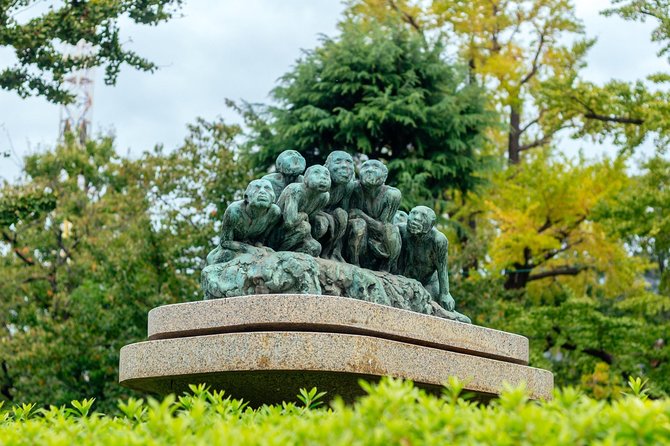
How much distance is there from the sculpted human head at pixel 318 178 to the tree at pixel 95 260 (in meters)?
8.55

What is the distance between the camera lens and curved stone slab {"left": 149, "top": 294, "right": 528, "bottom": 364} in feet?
26.8

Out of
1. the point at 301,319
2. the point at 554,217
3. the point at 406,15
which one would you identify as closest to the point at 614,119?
the point at 554,217

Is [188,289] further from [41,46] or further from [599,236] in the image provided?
[599,236]

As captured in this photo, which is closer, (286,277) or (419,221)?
(286,277)

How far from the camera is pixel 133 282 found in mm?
18594

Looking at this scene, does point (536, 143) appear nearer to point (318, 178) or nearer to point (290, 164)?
point (290, 164)

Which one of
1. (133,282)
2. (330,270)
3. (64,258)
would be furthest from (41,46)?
(330,270)

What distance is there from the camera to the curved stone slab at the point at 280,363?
7984 millimetres

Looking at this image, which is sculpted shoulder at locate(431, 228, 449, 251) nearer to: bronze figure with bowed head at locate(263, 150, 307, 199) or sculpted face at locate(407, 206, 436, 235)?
sculpted face at locate(407, 206, 436, 235)

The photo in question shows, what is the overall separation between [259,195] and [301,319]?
1469mm

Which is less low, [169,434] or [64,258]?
[64,258]

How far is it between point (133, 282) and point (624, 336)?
10.3m

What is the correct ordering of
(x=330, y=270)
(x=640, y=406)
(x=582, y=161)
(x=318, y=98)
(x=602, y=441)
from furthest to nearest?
(x=582, y=161), (x=318, y=98), (x=330, y=270), (x=640, y=406), (x=602, y=441)

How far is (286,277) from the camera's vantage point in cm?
892
